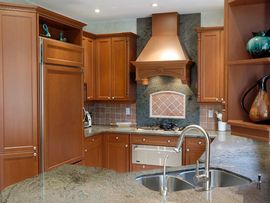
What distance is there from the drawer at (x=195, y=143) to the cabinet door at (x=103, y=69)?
167 cm

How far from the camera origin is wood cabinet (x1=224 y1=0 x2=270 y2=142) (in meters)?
1.76

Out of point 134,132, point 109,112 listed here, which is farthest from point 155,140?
point 109,112

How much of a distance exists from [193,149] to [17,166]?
2.56 m

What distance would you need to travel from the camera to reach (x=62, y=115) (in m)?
3.89

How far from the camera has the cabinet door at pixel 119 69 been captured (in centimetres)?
537

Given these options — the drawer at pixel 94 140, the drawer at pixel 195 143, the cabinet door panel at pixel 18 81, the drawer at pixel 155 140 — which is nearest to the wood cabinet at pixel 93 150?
the drawer at pixel 94 140

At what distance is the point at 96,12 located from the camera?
5.09 metres

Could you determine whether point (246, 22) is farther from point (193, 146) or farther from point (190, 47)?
point (190, 47)

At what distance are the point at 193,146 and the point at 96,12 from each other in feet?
8.85

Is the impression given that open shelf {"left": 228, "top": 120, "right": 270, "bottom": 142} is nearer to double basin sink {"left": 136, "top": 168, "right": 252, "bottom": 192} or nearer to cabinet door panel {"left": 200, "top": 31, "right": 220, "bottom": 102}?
double basin sink {"left": 136, "top": 168, "right": 252, "bottom": 192}

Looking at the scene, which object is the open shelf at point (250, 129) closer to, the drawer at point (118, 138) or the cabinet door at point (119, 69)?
the drawer at point (118, 138)

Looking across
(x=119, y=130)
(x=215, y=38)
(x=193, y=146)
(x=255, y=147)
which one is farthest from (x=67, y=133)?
(x=215, y=38)

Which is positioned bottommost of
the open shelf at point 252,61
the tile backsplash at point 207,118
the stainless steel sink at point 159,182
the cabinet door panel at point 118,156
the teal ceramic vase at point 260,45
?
the cabinet door panel at point 118,156

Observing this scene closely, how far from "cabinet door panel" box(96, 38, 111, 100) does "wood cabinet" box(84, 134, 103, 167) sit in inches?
31.9
